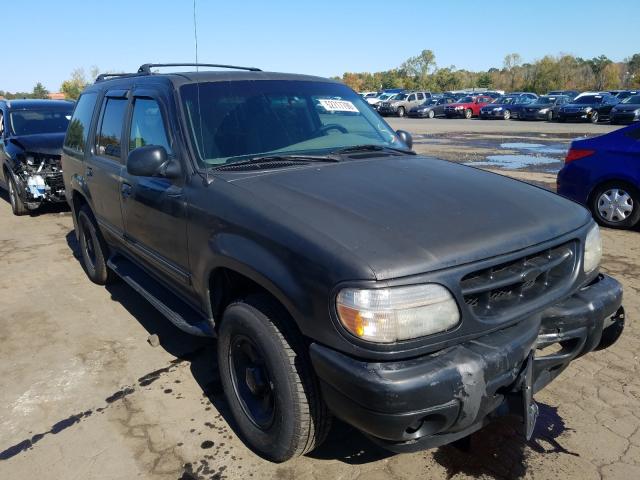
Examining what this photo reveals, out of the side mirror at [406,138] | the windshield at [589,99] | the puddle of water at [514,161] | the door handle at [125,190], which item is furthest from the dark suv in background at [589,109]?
the door handle at [125,190]

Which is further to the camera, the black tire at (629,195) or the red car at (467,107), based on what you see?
the red car at (467,107)

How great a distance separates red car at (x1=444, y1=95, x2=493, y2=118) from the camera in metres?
35.8

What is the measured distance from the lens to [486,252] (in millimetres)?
2180

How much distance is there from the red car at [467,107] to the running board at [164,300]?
113ft

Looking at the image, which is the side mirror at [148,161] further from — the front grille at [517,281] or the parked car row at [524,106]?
the parked car row at [524,106]

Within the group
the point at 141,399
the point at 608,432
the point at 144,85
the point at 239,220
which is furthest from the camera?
the point at 144,85

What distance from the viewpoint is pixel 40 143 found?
8.36 meters

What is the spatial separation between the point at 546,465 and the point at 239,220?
6.40 ft

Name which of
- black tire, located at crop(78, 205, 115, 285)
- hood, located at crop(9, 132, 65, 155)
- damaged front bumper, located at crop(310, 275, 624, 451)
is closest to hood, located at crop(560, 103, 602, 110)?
hood, located at crop(9, 132, 65, 155)

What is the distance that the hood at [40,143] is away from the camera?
823 centimetres

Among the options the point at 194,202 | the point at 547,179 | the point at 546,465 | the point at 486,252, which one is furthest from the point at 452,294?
the point at 547,179

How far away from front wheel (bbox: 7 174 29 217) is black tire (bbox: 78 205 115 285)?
3.72 metres

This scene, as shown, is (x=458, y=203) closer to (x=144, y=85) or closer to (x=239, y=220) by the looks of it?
(x=239, y=220)

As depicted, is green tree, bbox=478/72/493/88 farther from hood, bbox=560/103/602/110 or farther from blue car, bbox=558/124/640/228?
blue car, bbox=558/124/640/228
